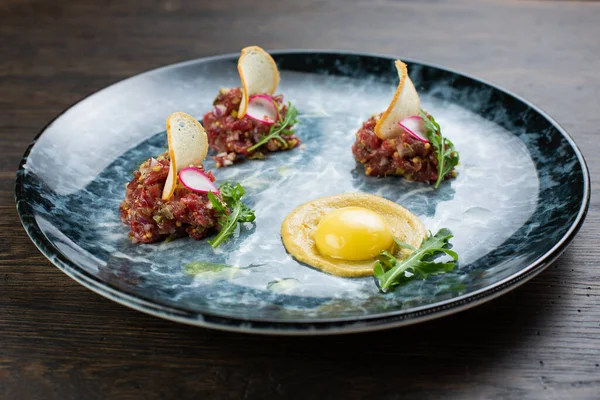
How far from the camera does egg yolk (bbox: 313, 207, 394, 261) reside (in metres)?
3.76

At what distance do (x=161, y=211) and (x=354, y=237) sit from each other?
1.11 metres

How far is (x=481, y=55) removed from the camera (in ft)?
22.6

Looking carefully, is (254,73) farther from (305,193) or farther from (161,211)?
(161,211)

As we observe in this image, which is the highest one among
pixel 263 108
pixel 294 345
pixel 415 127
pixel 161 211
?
pixel 415 127

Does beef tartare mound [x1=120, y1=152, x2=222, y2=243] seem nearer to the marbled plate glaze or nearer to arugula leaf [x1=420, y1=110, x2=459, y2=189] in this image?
the marbled plate glaze

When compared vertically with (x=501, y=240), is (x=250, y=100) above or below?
above

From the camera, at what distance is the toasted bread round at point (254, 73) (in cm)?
492

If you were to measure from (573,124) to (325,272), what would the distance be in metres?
2.93

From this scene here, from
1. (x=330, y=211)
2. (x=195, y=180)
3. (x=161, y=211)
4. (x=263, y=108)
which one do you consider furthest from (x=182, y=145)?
(x=263, y=108)

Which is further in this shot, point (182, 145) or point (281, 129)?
point (281, 129)

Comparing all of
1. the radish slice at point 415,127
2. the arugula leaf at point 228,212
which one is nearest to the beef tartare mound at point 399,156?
the radish slice at point 415,127

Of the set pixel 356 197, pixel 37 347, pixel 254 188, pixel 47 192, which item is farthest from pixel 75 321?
pixel 356 197

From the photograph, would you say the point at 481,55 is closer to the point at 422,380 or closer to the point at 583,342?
the point at 583,342

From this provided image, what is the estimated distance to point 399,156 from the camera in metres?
4.59
